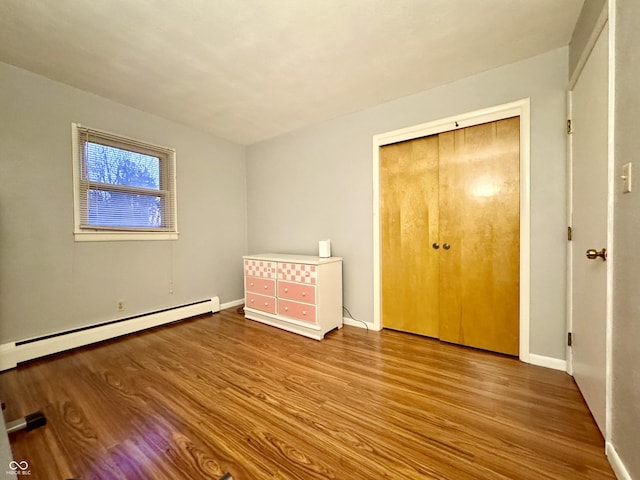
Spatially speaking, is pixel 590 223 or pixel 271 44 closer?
pixel 590 223

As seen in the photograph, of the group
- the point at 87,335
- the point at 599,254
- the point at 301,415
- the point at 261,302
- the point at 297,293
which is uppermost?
the point at 599,254

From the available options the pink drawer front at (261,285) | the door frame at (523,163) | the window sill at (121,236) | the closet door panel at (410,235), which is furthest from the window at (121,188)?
the door frame at (523,163)

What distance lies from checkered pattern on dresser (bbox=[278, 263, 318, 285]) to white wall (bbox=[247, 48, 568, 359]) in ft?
1.80

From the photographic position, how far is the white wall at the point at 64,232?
6.82ft

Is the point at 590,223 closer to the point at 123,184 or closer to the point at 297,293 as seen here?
the point at 297,293

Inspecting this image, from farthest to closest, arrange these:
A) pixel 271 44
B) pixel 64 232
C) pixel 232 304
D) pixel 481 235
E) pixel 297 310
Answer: pixel 232 304 → pixel 297 310 → pixel 64 232 → pixel 481 235 → pixel 271 44

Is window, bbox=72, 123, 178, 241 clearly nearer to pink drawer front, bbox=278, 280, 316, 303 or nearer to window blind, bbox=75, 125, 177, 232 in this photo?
window blind, bbox=75, 125, 177, 232

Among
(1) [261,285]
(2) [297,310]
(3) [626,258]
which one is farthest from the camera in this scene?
(1) [261,285]

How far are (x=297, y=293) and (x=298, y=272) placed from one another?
231 mm

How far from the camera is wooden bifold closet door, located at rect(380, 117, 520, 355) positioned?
6.95 ft

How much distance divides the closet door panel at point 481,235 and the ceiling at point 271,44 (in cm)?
64

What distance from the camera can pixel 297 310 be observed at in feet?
8.93

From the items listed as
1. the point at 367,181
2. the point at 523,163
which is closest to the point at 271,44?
the point at 367,181

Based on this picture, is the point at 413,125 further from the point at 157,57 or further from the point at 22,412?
the point at 22,412
